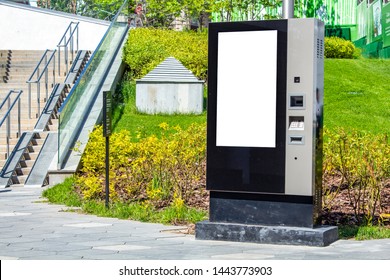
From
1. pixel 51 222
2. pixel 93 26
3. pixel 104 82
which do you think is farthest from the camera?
pixel 93 26

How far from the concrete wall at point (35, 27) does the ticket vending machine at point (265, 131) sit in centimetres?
2373

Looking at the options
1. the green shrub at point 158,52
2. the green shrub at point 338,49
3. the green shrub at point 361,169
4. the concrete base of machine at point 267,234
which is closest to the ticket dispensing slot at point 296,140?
the concrete base of machine at point 267,234

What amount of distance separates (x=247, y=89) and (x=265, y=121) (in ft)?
1.41

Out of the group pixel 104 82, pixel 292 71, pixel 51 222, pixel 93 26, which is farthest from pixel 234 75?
pixel 93 26

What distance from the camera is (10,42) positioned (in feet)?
116

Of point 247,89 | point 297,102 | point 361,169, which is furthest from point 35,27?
point 297,102

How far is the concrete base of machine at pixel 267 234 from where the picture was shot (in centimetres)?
1024

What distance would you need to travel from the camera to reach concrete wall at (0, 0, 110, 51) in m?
34.1

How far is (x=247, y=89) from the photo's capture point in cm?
1064

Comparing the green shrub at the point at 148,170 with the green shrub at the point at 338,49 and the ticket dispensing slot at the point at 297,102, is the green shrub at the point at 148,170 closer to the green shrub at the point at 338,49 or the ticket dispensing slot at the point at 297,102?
the ticket dispensing slot at the point at 297,102

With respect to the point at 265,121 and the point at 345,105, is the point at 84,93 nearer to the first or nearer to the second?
the point at 345,105
